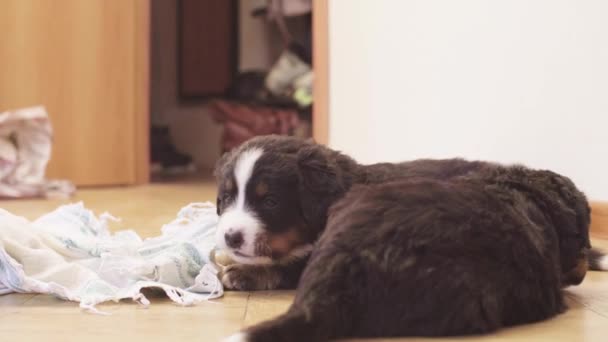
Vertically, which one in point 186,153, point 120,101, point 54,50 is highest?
point 54,50

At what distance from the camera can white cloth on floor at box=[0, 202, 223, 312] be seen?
192 cm

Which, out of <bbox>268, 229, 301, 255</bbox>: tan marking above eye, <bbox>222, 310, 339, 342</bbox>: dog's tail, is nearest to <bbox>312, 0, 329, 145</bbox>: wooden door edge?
<bbox>268, 229, 301, 255</bbox>: tan marking above eye

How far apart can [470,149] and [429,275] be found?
214 centimetres

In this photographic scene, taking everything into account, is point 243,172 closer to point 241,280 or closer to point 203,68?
point 241,280

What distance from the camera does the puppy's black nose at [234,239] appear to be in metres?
1.97

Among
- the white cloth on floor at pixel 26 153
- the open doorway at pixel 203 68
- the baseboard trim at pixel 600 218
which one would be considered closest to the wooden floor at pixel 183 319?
the baseboard trim at pixel 600 218

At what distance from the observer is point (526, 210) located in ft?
5.91

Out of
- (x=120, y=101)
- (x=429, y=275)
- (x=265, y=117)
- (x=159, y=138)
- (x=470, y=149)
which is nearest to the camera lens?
(x=429, y=275)

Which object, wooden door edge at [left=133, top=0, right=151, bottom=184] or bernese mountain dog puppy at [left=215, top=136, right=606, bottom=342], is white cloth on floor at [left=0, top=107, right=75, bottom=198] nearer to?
wooden door edge at [left=133, top=0, right=151, bottom=184]

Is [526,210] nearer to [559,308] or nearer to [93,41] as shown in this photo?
[559,308]

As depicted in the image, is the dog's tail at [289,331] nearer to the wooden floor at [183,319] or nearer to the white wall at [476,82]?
the wooden floor at [183,319]

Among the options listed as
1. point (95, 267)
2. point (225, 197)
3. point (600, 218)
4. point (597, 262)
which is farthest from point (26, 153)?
point (597, 262)

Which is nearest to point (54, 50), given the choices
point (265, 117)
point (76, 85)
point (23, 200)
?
point (76, 85)

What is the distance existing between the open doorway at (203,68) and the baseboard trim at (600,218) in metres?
4.18
